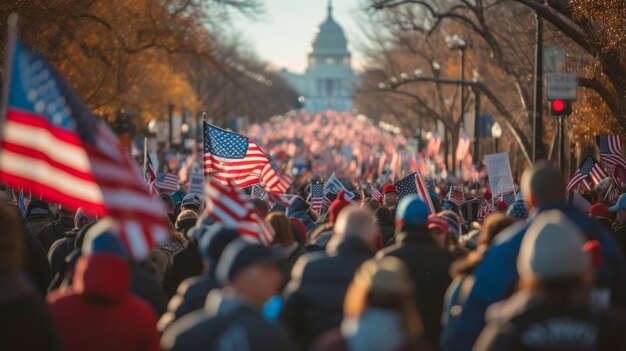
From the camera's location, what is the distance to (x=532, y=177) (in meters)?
8.51

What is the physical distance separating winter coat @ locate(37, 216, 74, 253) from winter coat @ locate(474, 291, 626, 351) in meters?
9.22

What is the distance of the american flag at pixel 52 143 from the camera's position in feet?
24.6

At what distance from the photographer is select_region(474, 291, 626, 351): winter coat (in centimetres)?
589

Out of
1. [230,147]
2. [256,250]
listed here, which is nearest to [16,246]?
[256,250]

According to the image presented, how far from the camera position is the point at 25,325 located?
6.35 m

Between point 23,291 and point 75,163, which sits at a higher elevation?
point 75,163

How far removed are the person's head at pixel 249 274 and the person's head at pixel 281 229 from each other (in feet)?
12.8

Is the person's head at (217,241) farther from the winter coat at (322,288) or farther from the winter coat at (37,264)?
the winter coat at (37,264)

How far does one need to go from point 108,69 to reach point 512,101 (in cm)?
1354

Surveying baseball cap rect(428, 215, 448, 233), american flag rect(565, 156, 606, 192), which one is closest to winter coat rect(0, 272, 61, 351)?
baseball cap rect(428, 215, 448, 233)

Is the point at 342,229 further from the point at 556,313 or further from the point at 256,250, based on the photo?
the point at 556,313

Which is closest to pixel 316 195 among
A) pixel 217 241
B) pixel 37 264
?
pixel 37 264

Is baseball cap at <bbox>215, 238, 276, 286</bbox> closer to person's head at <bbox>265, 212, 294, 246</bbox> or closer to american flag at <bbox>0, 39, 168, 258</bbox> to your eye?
american flag at <bbox>0, 39, 168, 258</bbox>

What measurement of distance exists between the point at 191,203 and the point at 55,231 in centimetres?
352
